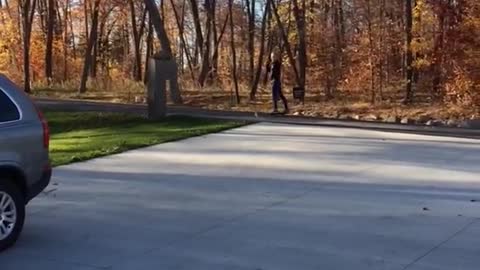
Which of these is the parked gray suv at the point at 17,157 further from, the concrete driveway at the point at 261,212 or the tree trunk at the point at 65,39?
the tree trunk at the point at 65,39

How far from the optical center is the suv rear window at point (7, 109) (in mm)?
6539

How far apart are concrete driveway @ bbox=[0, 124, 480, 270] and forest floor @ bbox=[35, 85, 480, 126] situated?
763 centimetres

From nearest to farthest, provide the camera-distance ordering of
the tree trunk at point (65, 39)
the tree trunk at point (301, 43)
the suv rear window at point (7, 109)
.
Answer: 1. the suv rear window at point (7, 109)
2. the tree trunk at point (301, 43)
3. the tree trunk at point (65, 39)

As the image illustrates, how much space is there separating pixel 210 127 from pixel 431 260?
447 inches

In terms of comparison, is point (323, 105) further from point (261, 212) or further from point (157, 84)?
point (261, 212)

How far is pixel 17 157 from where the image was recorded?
6.52m

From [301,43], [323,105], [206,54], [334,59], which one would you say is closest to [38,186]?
[323,105]

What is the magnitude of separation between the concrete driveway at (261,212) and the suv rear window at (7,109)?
3.64 ft

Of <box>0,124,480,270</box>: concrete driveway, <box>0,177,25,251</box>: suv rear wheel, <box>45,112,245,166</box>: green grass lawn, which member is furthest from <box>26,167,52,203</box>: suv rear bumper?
<box>45,112,245,166</box>: green grass lawn

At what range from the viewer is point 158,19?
88.8ft

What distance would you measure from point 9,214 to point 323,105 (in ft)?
61.3

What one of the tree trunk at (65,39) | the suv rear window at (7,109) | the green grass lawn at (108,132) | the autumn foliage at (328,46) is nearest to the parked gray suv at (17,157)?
the suv rear window at (7,109)

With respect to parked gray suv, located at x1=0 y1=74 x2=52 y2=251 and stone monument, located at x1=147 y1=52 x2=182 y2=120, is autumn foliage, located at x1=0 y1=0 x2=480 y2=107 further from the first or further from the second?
parked gray suv, located at x1=0 y1=74 x2=52 y2=251

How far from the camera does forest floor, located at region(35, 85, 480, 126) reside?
20.5m
